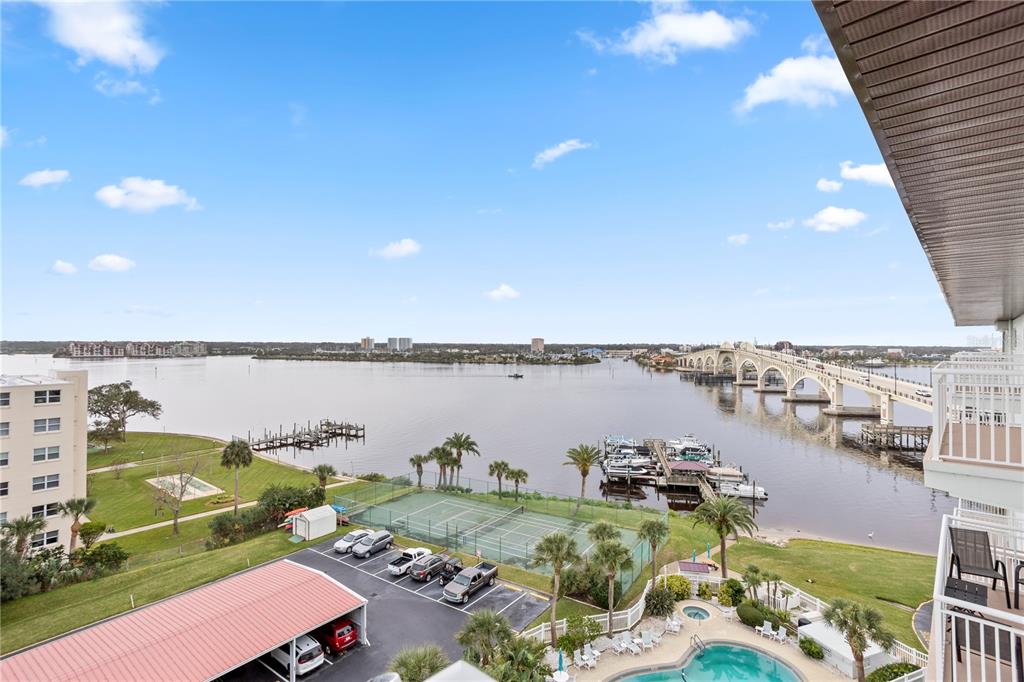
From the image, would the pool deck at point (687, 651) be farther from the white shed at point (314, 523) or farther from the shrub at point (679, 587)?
the white shed at point (314, 523)

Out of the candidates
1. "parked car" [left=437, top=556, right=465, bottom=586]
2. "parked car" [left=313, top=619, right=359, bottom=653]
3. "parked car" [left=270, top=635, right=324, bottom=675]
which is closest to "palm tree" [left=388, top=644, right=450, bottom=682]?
"parked car" [left=270, top=635, right=324, bottom=675]

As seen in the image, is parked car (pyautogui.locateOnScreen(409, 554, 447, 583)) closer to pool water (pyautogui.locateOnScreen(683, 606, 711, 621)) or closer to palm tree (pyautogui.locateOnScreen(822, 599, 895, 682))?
pool water (pyautogui.locateOnScreen(683, 606, 711, 621))

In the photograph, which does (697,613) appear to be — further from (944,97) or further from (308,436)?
(308,436)

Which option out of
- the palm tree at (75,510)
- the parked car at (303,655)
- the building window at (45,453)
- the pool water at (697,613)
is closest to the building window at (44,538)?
the palm tree at (75,510)

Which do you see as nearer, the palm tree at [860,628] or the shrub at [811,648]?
the palm tree at [860,628]

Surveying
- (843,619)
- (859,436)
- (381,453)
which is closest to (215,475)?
(381,453)

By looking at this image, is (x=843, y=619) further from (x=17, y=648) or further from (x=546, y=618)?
(x=17, y=648)

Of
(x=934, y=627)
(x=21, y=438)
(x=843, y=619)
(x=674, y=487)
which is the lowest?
(x=674, y=487)
